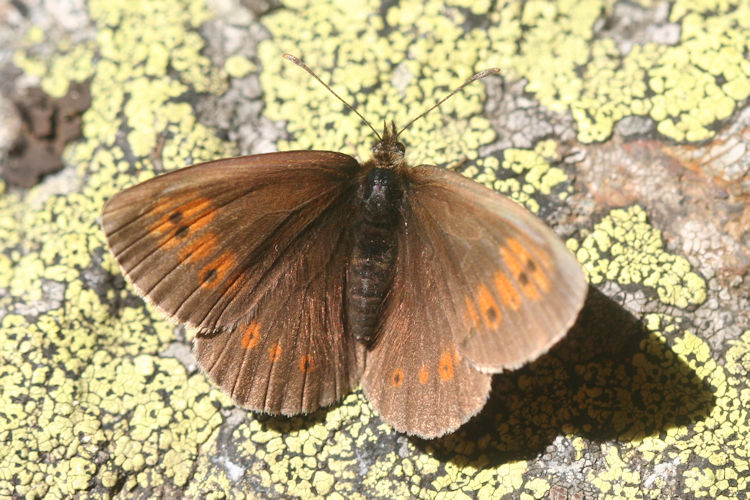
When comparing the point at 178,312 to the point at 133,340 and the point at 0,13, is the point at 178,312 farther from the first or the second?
the point at 0,13

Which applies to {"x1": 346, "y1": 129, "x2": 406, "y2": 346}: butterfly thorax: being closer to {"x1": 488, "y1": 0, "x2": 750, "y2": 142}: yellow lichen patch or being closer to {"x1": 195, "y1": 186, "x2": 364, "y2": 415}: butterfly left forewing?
{"x1": 195, "y1": 186, "x2": 364, "y2": 415}: butterfly left forewing

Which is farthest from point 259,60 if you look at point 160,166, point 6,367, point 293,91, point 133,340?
point 6,367

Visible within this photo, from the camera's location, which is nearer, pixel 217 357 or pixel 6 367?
pixel 217 357

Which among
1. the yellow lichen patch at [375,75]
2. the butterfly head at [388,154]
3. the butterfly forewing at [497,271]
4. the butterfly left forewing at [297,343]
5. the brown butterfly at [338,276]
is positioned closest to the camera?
the butterfly forewing at [497,271]

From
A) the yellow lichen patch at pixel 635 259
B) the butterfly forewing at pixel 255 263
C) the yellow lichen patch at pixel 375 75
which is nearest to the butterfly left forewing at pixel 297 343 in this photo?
the butterfly forewing at pixel 255 263

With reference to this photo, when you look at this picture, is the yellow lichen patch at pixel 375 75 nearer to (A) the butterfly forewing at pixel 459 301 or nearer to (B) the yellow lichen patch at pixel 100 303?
(B) the yellow lichen patch at pixel 100 303

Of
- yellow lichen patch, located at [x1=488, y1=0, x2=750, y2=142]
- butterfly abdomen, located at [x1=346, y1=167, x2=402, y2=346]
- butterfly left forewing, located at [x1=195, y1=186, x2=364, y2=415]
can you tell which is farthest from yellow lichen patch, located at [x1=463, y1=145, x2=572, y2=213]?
butterfly left forewing, located at [x1=195, y1=186, x2=364, y2=415]

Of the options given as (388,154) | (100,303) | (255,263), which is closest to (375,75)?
(388,154)
